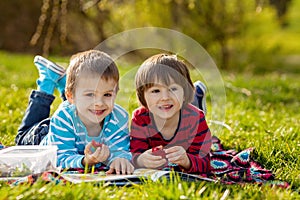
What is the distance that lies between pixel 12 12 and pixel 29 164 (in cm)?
1132

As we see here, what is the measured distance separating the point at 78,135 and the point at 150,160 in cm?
50

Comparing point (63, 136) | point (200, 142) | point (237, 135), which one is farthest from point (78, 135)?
point (237, 135)

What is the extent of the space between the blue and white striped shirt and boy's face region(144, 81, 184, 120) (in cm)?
25

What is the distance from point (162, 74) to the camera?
298cm

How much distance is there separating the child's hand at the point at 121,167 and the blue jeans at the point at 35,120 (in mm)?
902

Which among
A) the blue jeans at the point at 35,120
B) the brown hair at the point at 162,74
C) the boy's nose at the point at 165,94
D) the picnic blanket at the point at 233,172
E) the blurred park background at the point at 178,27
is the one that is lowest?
the picnic blanket at the point at 233,172

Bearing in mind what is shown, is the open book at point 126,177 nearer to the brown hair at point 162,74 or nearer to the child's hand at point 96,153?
the child's hand at point 96,153

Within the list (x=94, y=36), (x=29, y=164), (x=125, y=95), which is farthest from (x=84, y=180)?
(x=94, y=36)

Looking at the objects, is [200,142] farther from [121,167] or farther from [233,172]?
[121,167]

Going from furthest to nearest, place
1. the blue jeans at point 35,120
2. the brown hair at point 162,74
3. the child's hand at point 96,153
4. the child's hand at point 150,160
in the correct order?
the blue jeans at point 35,120 → the brown hair at point 162,74 → the child's hand at point 150,160 → the child's hand at point 96,153

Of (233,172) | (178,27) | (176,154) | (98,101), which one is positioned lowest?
(233,172)

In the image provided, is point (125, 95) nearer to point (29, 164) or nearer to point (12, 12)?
point (29, 164)

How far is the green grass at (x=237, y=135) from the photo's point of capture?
2338 mm

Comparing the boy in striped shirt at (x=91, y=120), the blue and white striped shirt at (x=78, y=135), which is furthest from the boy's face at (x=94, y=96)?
the blue and white striped shirt at (x=78, y=135)
